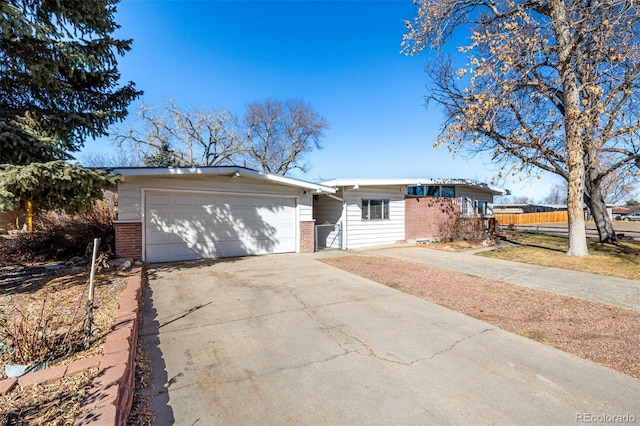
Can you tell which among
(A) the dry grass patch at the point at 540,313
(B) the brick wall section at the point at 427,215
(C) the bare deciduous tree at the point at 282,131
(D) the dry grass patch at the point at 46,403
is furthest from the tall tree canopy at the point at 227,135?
(D) the dry grass patch at the point at 46,403

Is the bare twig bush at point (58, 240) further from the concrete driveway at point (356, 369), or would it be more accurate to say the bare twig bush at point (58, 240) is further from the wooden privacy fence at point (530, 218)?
the wooden privacy fence at point (530, 218)

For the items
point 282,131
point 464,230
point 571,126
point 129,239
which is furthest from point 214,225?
point 282,131

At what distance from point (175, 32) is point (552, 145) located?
47.4ft

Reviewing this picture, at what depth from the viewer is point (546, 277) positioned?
7.32 meters

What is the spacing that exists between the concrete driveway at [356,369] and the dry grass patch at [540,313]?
1.13 feet

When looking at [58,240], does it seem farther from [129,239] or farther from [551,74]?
[551,74]

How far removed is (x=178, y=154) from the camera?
2283 centimetres

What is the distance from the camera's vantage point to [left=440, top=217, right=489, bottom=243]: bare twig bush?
14281 mm

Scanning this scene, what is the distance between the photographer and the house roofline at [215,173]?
7464 mm

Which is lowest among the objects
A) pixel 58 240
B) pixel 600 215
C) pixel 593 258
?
pixel 593 258

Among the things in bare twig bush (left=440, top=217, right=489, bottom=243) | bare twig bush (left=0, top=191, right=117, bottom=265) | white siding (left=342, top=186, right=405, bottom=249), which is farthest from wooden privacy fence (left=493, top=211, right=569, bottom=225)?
bare twig bush (left=0, top=191, right=117, bottom=265)

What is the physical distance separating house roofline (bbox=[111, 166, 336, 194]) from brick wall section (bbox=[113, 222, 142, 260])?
4.26 ft

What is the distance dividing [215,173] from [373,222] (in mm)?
7265

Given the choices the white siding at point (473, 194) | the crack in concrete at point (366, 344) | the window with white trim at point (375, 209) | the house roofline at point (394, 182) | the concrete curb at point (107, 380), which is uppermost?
the house roofline at point (394, 182)
